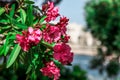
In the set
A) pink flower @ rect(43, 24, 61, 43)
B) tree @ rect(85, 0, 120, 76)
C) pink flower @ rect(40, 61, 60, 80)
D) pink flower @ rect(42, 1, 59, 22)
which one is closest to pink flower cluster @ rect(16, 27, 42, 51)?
pink flower @ rect(43, 24, 61, 43)

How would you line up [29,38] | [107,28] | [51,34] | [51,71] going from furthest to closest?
[107,28] < [51,71] < [51,34] < [29,38]

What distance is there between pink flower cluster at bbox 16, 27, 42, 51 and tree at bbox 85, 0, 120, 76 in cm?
2864

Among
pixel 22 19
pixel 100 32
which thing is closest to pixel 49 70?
pixel 22 19

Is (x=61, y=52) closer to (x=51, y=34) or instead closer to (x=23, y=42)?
(x=51, y=34)

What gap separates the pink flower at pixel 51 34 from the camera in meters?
4.25

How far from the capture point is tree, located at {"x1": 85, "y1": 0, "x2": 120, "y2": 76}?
1308 inches

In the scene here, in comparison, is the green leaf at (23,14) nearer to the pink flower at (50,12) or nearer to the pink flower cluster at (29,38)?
the pink flower at (50,12)

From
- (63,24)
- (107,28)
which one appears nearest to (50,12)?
A: (63,24)

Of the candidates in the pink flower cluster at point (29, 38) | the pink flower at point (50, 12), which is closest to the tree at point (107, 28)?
the pink flower at point (50, 12)

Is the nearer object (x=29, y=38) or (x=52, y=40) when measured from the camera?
(x=29, y=38)

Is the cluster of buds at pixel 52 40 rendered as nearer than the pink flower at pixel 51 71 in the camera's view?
Yes

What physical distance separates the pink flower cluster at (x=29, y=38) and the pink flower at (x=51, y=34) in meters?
0.12

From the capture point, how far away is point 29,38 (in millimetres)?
4070

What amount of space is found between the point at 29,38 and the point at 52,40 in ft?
0.92
